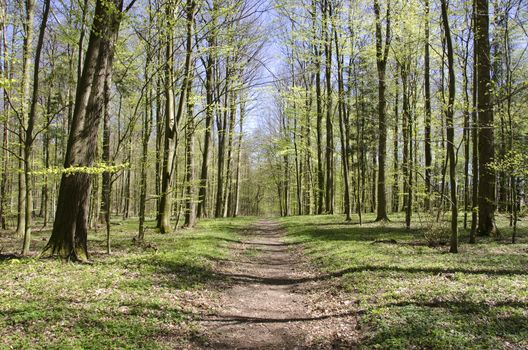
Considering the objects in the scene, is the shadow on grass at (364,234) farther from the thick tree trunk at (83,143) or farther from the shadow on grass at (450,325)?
the thick tree trunk at (83,143)

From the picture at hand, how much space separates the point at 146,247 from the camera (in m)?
11.9

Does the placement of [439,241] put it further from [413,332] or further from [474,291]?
[413,332]

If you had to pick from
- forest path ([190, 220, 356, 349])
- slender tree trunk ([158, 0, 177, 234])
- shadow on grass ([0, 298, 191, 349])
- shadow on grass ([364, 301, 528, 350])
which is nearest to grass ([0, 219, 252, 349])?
shadow on grass ([0, 298, 191, 349])

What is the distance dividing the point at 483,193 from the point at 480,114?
2999mm

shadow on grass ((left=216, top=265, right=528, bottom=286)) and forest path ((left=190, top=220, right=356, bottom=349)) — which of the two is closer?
forest path ((left=190, top=220, right=356, bottom=349))

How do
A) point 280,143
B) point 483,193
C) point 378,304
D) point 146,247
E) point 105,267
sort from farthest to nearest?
point 280,143 → point 483,193 → point 146,247 → point 105,267 → point 378,304

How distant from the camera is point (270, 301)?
7781 millimetres

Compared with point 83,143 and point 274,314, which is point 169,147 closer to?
point 83,143

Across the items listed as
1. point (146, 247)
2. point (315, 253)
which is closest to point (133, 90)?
point (146, 247)

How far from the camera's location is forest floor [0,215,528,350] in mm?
5074

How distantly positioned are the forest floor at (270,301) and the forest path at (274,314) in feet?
0.09

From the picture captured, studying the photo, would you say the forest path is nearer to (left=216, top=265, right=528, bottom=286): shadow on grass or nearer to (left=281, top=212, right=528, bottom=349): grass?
(left=216, top=265, right=528, bottom=286): shadow on grass

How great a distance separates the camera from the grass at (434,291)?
502 cm

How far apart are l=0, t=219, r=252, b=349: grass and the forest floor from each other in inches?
0.8
